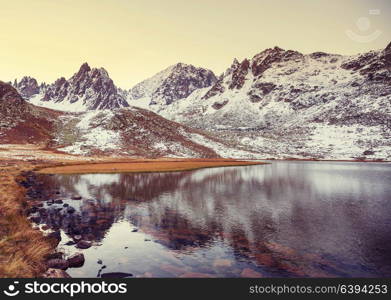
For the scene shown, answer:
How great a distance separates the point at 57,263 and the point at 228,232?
1644 cm

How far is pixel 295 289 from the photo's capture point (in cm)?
1486

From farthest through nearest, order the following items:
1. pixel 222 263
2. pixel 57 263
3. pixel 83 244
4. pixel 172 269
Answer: pixel 83 244
pixel 222 263
pixel 172 269
pixel 57 263

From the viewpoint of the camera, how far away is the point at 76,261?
21.5 m

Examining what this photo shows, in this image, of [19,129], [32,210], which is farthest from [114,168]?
[19,129]

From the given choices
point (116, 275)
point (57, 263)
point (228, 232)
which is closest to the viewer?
point (116, 275)

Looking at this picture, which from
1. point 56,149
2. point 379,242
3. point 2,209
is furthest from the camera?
point 56,149

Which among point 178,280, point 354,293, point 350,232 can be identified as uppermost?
point 178,280

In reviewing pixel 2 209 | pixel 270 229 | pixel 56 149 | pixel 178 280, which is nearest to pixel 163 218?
pixel 270 229

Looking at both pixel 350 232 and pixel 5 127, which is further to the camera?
pixel 5 127

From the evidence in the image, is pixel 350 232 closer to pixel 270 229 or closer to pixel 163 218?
pixel 270 229

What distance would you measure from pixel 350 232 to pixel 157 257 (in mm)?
20134

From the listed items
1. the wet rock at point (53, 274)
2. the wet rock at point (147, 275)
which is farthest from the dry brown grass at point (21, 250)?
the wet rock at point (147, 275)

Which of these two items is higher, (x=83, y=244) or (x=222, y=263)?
(x=83, y=244)

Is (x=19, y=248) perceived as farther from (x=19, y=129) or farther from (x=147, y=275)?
(x=19, y=129)
